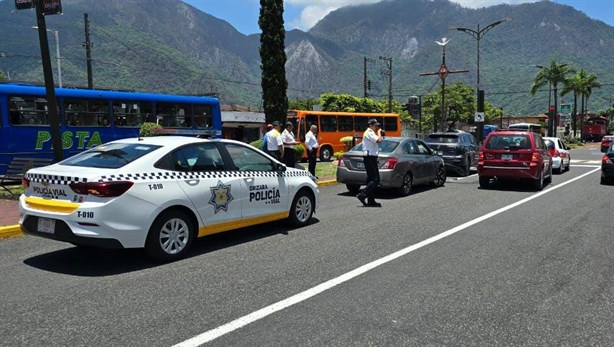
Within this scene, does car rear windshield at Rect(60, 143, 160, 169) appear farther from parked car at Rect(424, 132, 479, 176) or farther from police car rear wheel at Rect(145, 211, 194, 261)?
parked car at Rect(424, 132, 479, 176)

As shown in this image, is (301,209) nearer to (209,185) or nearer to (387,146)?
(209,185)

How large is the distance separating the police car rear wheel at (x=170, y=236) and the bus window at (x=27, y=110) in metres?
11.8

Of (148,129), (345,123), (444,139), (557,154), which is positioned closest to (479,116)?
(345,123)

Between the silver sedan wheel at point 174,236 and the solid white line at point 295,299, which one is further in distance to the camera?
the silver sedan wheel at point 174,236

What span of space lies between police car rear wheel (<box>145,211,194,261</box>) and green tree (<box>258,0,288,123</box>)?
15.3 metres

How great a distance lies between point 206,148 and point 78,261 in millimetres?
2124

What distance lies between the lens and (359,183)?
474 inches

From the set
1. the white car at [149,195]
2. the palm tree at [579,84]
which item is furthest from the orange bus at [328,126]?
the palm tree at [579,84]

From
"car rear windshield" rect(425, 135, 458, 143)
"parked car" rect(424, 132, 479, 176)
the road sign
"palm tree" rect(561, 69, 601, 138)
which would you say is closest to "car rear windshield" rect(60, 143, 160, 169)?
"parked car" rect(424, 132, 479, 176)

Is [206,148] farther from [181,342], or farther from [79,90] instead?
[79,90]

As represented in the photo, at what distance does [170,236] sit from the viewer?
5973mm

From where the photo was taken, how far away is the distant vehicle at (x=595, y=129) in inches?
2820

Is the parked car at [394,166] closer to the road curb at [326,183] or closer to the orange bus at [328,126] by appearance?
the road curb at [326,183]

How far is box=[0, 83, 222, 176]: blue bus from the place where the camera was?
15.0 m
